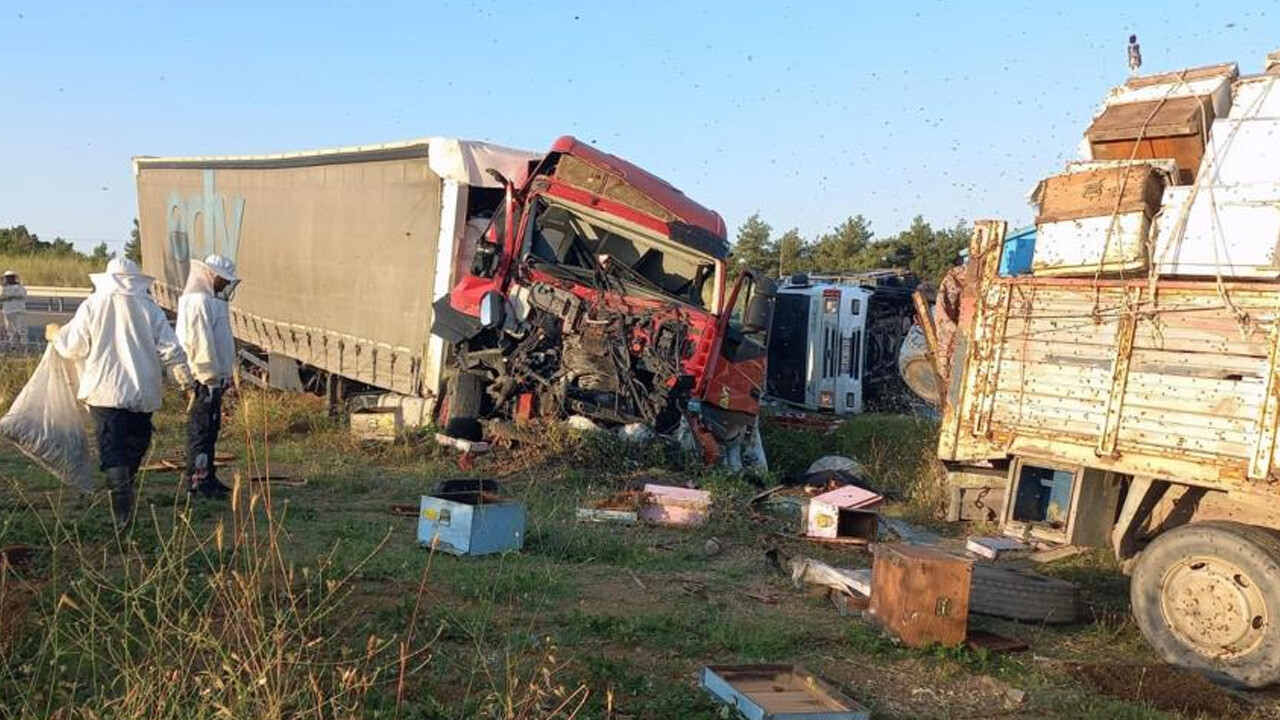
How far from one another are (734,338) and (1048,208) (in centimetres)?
457

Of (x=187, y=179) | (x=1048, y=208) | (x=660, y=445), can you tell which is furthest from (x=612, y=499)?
(x=187, y=179)

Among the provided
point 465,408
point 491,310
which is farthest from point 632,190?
point 465,408

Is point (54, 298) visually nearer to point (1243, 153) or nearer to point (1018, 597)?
point (1018, 597)

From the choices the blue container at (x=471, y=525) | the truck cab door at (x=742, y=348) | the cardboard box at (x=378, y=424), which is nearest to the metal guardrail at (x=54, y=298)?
the cardboard box at (x=378, y=424)

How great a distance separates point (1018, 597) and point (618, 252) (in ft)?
17.7

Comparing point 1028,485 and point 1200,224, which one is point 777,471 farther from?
point 1200,224

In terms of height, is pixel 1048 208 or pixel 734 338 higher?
pixel 1048 208

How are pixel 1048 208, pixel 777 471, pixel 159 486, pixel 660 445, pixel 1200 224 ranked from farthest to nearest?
pixel 777 471 → pixel 660 445 → pixel 159 486 → pixel 1048 208 → pixel 1200 224

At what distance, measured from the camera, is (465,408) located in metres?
9.80

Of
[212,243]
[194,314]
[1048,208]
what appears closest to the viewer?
[1048,208]

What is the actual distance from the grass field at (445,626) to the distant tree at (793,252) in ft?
94.9

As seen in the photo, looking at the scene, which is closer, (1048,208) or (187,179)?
(1048,208)

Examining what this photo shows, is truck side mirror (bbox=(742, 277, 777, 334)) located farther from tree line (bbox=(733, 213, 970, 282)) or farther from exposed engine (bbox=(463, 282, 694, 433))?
tree line (bbox=(733, 213, 970, 282))

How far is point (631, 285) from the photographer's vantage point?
31.9 feet
